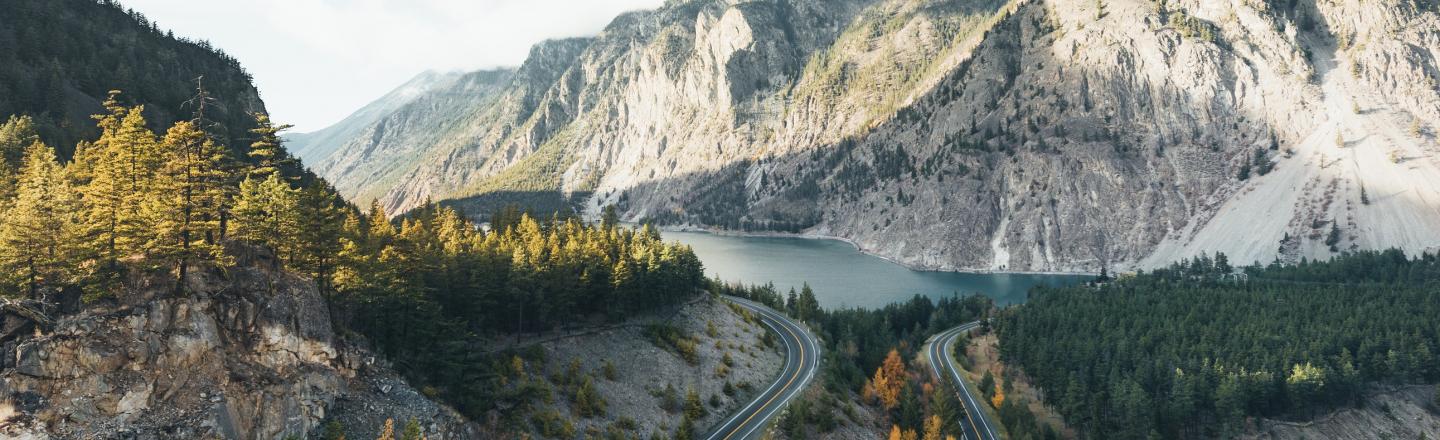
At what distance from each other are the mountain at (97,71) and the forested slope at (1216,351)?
94001mm

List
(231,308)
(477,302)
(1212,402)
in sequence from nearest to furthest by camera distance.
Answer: (231,308), (477,302), (1212,402)

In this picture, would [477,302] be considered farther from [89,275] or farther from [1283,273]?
[1283,273]

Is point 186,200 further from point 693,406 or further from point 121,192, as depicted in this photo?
point 693,406

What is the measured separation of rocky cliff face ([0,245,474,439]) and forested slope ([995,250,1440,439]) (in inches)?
3050

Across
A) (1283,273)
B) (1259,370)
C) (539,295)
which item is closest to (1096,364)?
(1259,370)

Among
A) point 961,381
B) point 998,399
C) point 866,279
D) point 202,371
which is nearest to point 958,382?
point 961,381

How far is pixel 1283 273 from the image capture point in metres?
141

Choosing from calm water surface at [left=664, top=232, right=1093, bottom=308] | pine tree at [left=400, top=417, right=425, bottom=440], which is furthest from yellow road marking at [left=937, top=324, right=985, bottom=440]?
pine tree at [left=400, top=417, right=425, bottom=440]

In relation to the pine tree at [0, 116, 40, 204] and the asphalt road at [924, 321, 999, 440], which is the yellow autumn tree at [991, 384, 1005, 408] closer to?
the asphalt road at [924, 321, 999, 440]

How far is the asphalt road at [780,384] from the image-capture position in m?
54.8

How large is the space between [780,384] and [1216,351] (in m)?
64.4

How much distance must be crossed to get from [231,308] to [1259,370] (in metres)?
106

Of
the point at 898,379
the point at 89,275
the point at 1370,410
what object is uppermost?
the point at 89,275

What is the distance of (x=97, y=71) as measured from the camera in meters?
69.3
